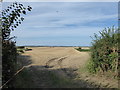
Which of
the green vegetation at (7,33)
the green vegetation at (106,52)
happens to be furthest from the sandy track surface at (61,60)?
the green vegetation at (7,33)

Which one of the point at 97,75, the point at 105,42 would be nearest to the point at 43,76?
the point at 97,75

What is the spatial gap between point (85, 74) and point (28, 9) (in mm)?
5734

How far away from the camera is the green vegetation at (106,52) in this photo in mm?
9977

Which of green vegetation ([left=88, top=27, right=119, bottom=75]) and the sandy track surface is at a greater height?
green vegetation ([left=88, top=27, right=119, bottom=75])

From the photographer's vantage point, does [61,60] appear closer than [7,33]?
No

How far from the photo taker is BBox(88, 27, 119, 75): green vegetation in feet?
32.7

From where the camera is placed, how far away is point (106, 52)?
10.3 metres

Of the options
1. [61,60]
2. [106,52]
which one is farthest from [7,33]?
[61,60]

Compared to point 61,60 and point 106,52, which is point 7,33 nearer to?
point 106,52

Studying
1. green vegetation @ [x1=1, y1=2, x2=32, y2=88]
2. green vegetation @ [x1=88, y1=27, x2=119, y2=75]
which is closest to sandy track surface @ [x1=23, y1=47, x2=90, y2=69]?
green vegetation @ [x1=88, y1=27, x2=119, y2=75]

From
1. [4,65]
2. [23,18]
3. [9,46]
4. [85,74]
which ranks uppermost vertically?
[23,18]

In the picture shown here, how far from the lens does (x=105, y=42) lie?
10367 mm

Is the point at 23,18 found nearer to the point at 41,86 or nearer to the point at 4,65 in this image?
the point at 4,65

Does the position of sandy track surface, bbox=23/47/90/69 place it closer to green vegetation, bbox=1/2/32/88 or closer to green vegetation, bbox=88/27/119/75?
green vegetation, bbox=88/27/119/75
